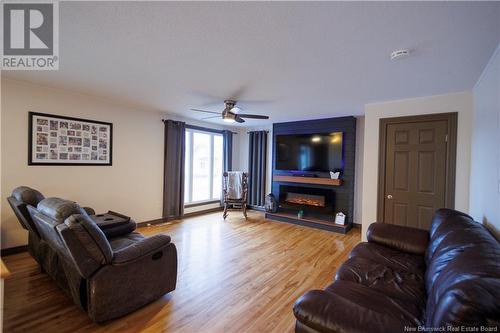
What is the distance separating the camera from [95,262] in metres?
1.75

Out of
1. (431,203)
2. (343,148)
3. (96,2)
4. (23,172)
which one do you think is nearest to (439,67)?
(431,203)

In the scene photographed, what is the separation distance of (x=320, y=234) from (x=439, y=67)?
3.14m

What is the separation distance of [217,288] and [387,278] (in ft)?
5.28

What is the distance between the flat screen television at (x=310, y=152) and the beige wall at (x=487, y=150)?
2.22 m

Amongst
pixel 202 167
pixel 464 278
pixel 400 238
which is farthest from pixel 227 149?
pixel 464 278

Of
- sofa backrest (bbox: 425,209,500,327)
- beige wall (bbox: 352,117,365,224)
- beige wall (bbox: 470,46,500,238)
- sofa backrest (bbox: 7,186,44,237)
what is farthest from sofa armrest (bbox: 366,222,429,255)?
sofa backrest (bbox: 7,186,44,237)

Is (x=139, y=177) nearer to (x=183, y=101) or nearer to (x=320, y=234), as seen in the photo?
(x=183, y=101)

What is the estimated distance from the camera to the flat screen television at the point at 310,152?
484cm

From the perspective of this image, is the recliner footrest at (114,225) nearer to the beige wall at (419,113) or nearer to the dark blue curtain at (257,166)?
the beige wall at (419,113)

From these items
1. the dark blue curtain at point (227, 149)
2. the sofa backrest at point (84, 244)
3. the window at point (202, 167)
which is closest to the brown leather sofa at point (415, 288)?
the sofa backrest at point (84, 244)

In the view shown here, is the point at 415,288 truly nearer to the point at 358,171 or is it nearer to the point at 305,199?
the point at 358,171

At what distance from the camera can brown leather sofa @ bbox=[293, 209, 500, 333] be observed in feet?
2.91

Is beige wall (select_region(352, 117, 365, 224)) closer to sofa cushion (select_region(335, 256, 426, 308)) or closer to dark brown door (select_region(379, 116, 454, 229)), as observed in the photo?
dark brown door (select_region(379, 116, 454, 229))

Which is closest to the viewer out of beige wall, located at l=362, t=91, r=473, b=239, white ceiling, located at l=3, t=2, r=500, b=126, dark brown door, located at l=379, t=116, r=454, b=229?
white ceiling, located at l=3, t=2, r=500, b=126
